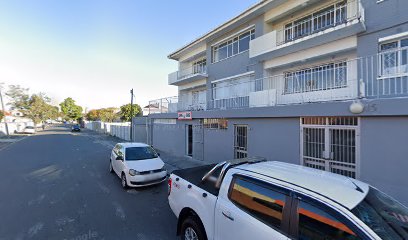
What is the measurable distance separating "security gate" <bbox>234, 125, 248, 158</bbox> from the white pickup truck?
5839 millimetres

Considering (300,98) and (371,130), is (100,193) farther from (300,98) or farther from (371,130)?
(300,98)

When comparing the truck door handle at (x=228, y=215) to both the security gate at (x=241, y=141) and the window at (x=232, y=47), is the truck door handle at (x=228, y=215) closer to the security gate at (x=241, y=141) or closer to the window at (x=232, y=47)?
the security gate at (x=241, y=141)

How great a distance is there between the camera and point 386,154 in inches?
195

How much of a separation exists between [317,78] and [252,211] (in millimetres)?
8054

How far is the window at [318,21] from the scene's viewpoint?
809 cm

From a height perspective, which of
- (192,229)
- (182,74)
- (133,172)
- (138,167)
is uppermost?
(182,74)

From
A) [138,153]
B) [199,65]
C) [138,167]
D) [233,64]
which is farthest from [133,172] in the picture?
[199,65]

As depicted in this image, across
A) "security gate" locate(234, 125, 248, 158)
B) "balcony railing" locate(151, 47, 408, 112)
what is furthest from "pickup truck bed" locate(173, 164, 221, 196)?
"security gate" locate(234, 125, 248, 158)

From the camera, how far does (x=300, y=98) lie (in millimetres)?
8672

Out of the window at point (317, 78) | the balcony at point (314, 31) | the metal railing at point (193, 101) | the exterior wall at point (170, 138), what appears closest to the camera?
the balcony at point (314, 31)

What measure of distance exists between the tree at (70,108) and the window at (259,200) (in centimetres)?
9317

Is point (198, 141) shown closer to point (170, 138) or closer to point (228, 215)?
point (170, 138)

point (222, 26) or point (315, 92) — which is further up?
point (222, 26)

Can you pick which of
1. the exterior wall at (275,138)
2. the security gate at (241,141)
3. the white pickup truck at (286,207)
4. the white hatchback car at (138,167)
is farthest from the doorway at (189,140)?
the white pickup truck at (286,207)
